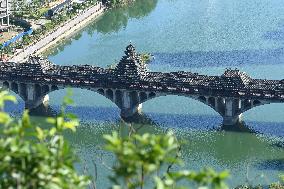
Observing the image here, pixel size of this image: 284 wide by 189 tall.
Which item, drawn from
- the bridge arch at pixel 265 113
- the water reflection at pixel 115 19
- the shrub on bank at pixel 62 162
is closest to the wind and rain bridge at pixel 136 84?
the bridge arch at pixel 265 113

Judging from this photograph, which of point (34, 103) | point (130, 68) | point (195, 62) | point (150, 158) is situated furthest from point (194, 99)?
point (150, 158)

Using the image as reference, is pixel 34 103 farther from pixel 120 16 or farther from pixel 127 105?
pixel 120 16

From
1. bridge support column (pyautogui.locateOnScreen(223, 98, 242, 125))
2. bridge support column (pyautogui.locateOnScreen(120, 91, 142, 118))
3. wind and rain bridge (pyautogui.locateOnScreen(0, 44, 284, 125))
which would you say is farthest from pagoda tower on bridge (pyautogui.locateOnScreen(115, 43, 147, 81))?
bridge support column (pyautogui.locateOnScreen(223, 98, 242, 125))

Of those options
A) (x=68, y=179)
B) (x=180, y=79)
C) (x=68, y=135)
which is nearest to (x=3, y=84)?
(x=68, y=135)

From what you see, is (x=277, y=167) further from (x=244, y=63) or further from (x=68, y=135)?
(x=244, y=63)

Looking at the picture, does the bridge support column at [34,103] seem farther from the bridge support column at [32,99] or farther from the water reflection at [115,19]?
the water reflection at [115,19]
